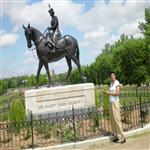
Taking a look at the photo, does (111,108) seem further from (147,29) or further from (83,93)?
(147,29)

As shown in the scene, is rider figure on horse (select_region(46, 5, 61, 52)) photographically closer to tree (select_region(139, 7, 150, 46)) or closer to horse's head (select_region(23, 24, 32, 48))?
horse's head (select_region(23, 24, 32, 48))

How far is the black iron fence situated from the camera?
11.2 m

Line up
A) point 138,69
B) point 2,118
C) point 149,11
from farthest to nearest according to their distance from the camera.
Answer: point 138,69, point 149,11, point 2,118

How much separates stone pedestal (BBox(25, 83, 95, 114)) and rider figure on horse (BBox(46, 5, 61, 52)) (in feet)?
6.03

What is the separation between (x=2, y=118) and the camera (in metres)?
17.7

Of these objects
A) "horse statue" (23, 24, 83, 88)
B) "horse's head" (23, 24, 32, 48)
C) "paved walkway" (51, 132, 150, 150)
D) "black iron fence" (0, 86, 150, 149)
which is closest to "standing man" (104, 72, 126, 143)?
"paved walkway" (51, 132, 150, 150)

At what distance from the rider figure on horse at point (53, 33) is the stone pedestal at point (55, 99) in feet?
6.03

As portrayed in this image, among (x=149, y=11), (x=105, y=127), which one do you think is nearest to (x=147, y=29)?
(x=149, y=11)

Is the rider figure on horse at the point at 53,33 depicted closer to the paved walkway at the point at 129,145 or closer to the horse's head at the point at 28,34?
the horse's head at the point at 28,34

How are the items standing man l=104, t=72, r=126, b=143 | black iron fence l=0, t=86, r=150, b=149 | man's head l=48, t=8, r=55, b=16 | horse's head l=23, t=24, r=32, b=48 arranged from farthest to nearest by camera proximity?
man's head l=48, t=8, r=55, b=16 → horse's head l=23, t=24, r=32, b=48 → black iron fence l=0, t=86, r=150, b=149 → standing man l=104, t=72, r=126, b=143

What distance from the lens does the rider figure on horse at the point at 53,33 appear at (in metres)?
14.8

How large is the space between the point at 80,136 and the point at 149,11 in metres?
31.0

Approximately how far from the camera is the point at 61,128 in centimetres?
1171

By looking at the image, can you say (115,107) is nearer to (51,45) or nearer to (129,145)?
(129,145)
